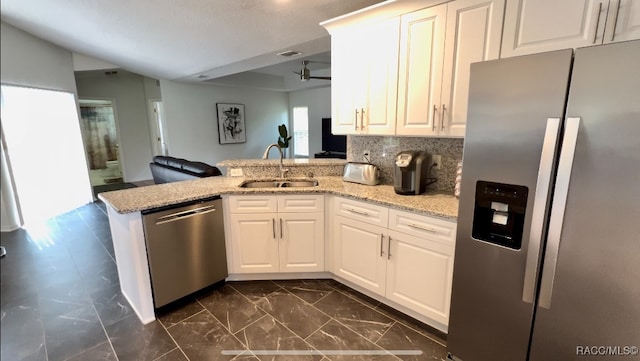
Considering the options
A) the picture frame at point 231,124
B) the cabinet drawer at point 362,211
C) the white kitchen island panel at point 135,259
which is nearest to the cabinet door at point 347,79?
the cabinet drawer at point 362,211

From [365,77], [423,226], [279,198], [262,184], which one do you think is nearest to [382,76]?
[365,77]

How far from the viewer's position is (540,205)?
1.21m

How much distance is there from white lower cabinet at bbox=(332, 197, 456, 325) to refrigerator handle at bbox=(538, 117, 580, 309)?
488mm

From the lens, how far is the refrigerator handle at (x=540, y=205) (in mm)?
1157

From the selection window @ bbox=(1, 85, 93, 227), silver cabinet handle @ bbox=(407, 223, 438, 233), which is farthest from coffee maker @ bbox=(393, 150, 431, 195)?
window @ bbox=(1, 85, 93, 227)

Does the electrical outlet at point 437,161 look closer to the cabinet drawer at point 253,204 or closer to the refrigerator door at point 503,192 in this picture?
the refrigerator door at point 503,192

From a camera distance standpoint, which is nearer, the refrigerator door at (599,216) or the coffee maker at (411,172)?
the refrigerator door at (599,216)

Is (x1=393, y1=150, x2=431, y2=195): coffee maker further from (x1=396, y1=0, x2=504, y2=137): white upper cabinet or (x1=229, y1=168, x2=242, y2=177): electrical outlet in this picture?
(x1=229, y1=168, x2=242, y2=177): electrical outlet

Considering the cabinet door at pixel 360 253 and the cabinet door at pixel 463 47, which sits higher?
the cabinet door at pixel 463 47

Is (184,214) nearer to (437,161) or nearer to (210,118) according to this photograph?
(437,161)

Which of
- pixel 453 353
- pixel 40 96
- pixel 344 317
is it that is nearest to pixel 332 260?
pixel 344 317

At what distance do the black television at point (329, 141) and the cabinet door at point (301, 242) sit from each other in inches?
185

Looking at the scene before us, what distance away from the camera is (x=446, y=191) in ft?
7.23

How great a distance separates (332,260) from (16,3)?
2.60m
